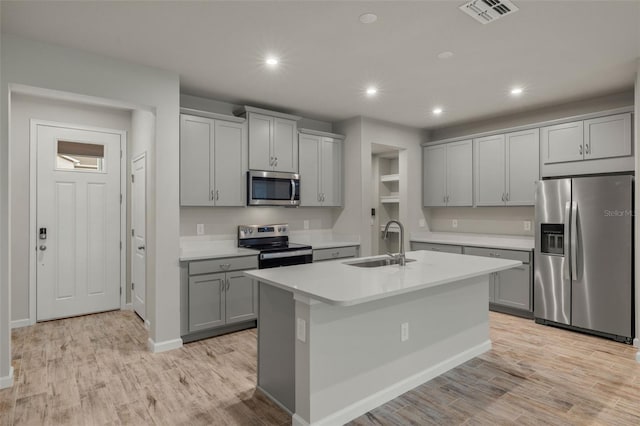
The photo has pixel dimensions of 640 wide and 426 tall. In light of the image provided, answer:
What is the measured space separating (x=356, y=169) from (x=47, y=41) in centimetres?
356

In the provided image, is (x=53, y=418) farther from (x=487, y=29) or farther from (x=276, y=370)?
(x=487, y=29)

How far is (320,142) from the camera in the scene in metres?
5.04

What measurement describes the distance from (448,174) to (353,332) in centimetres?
390

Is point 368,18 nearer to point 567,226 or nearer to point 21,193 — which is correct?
point 567,226

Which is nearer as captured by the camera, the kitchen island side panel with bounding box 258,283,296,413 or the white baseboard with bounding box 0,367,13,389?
the kitchen island side panel with bounding box 258,283,296,413

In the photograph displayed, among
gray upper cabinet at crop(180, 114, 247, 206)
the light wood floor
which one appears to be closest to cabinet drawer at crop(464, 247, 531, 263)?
the light wood floor

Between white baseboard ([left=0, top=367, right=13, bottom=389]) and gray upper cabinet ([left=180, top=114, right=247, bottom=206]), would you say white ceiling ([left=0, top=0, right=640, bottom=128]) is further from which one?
white baseboard ([left=0, top=367, right=13, bottom=389])

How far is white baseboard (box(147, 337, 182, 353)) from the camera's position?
11.1ft

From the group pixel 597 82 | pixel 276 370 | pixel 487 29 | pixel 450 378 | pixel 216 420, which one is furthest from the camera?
pixel 597 82

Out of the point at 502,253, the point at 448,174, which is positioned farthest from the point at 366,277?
the point at 448,174

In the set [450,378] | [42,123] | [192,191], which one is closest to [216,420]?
[450,378]

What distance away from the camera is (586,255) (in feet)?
12.3

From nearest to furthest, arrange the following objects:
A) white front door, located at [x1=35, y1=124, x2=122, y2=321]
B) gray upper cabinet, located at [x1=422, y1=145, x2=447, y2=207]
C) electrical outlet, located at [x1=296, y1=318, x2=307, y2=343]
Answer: electrical outlet, located at [x1=296, y1=318, x2=307, y2=343]
white front door, located at [x1=35, y1=124, x2=122, y2=321]
gray upper cabinet, located at [x1=422, y1=145, x2=447, y2=207]

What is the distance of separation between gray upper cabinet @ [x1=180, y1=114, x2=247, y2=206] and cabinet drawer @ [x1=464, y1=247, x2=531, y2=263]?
3034 millimetres
